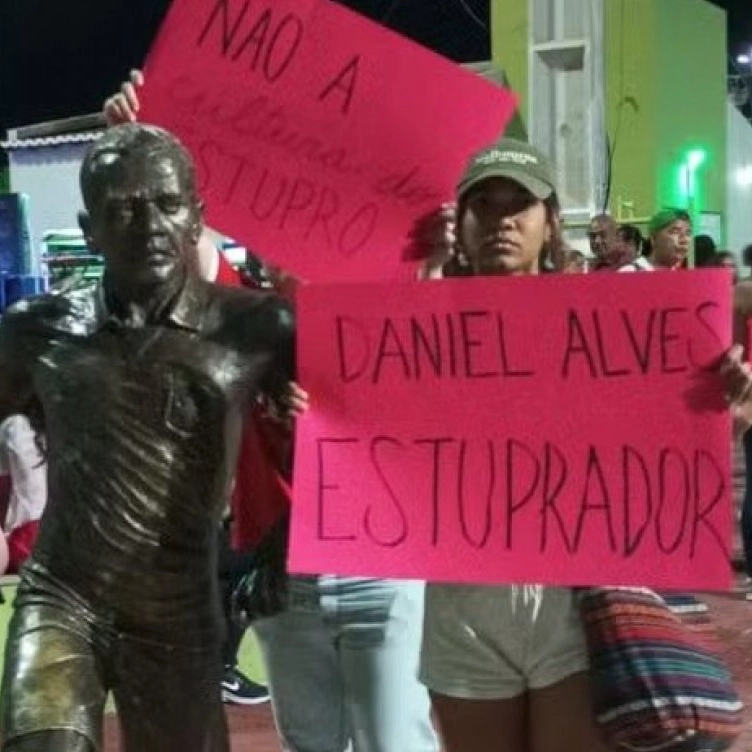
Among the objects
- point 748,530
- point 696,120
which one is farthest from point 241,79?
point 696,120

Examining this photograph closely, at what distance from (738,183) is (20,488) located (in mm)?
16409

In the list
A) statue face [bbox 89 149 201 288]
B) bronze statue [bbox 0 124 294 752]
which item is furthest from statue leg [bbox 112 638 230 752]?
statue face [bbox 89 149 201 288]

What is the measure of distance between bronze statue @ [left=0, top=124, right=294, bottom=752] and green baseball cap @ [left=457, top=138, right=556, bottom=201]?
1.88 ft

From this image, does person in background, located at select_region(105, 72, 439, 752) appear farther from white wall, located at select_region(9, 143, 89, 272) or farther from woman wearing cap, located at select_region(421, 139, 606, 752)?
white wall, located at select_region(9, 143, 89, 272)

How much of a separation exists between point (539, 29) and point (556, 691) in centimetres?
752

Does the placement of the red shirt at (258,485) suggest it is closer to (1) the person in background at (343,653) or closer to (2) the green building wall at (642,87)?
(1) the person in background at (343,653)

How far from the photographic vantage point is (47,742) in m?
2.50

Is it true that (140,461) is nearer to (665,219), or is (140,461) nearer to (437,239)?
(437,239)

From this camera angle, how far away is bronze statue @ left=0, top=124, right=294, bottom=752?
2648 mm

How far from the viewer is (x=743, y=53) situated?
38.8 meters

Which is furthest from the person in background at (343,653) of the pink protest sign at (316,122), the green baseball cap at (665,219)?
the green baseball cap at (665,219)

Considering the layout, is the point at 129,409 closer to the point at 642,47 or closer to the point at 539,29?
the point at 539,29

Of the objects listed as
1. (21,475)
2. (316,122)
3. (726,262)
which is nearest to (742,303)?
(726,262)

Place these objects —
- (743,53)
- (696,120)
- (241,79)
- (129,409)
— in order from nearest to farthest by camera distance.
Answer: (129,409) → (241,79) → (696,120) → (743,53)
